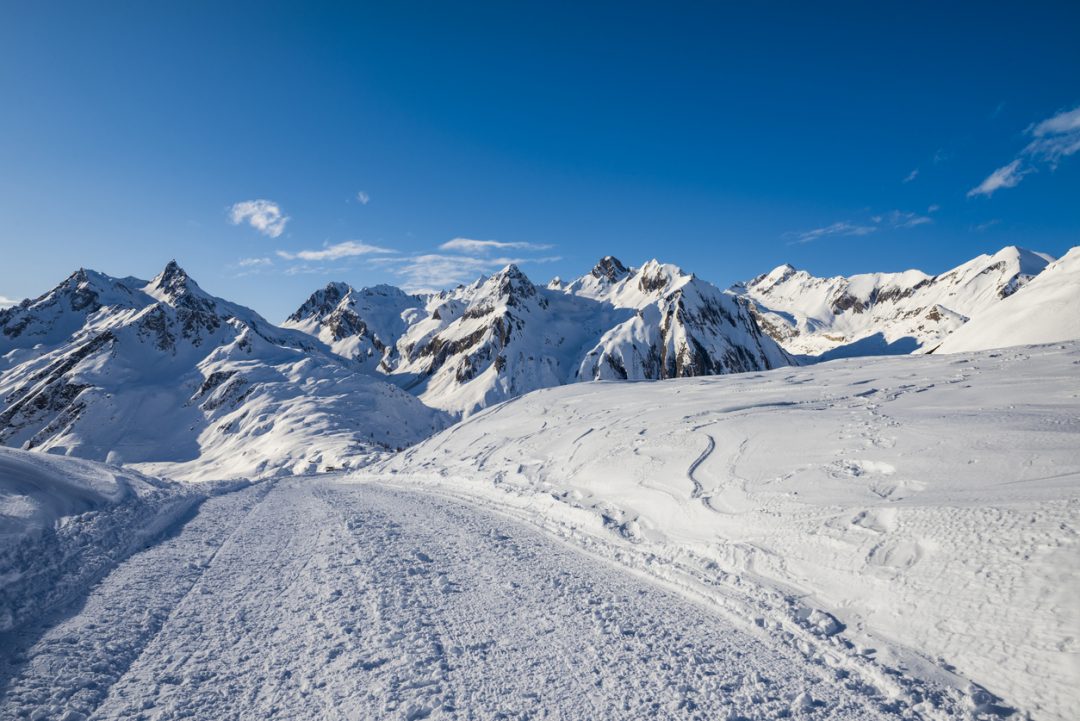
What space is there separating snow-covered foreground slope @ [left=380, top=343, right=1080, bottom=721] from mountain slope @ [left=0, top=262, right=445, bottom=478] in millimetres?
41165

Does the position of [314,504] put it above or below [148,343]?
below

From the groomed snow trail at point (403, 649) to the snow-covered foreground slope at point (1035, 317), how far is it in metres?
26.2

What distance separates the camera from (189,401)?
94.2m

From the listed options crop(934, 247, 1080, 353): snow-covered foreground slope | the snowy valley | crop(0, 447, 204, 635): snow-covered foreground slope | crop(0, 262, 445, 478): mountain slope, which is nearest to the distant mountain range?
crop(934, 247, 1080, 353): snow-covered foreground slope

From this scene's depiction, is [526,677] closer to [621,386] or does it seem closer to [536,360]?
[621,386]

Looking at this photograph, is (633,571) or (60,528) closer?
(633,571)

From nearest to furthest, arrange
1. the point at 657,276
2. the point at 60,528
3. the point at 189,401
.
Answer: the point at 60,528, the point at 189,401, the point at 657,276

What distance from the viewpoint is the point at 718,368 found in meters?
129

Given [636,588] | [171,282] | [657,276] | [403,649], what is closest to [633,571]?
[636,588]

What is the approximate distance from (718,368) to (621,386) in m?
114

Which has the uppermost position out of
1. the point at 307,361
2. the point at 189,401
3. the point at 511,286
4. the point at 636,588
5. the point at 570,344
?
the point at 511,286

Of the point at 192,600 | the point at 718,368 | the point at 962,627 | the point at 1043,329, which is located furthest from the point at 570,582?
the point at 718,368

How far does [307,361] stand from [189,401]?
2320 cm

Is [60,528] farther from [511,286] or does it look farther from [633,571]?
[511,286]
